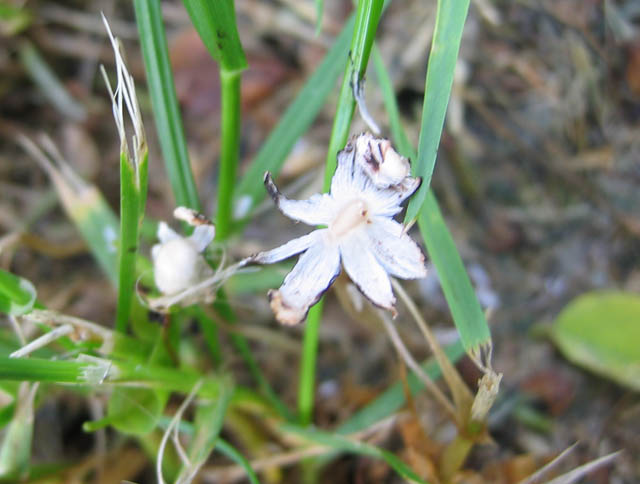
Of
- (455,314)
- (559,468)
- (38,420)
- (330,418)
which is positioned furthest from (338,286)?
(38,420)

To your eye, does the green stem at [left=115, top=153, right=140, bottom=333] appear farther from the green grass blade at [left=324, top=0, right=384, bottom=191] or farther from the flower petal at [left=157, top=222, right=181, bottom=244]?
the green grass blade at [left=324, top=0, right=384, bottom=191]

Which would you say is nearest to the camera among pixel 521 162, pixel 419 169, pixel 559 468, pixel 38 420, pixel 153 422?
pixel 419 169

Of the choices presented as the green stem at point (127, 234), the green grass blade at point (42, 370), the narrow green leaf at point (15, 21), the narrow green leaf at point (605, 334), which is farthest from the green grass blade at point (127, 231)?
the narrow green leaf at point (15, 21)

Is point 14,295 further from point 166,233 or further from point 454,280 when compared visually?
point 454,280

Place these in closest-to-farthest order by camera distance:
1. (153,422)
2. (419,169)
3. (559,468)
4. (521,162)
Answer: (419,169) < (153,422) < (559,468) < (521,162)

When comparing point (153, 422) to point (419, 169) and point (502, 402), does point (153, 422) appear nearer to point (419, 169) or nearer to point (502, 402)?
point (419, 169)

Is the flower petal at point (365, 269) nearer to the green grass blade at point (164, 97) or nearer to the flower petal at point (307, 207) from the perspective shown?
the flower petal at point (307, 207)

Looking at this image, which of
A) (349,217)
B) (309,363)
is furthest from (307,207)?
(309,363)

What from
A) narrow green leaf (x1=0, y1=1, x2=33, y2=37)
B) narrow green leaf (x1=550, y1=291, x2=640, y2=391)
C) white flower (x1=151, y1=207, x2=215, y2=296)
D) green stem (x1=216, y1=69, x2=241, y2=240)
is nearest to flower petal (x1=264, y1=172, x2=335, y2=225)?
white flower (x1=151, y1=207, x2=215, y2=296)
